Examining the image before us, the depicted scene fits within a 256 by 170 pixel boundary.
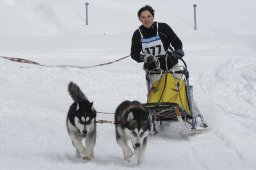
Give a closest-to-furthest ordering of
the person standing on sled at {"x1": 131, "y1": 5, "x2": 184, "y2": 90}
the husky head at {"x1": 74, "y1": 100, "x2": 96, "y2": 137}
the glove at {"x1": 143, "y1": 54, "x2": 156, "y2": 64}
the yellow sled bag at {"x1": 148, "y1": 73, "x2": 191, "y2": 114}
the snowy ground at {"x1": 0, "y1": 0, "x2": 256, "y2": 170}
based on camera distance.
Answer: the husky head at {"x1": 74, "y1": 100, "x2": 96, "y2": 137} → the snowy ground at {"x1": 0, "y1": 0, "x2": 256, "y2": 170} → the glove at {"x1": 143, "y1": 54, "x2": 156, "y2": 64} → the yellow sled bag at {"x1": 148, "y1": 73, "x2": 191, "y2": 114} → the person standing on sled at {"x1": 131, "y1": 5, "x2": 184, "y2": 90}

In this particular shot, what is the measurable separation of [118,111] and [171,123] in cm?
170

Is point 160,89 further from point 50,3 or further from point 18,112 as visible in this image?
point 50,3

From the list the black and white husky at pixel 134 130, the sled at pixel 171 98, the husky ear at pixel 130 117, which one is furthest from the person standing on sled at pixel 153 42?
the husky ear at pixel 130 117

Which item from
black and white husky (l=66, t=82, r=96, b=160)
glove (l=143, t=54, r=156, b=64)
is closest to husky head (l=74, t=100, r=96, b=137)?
black and white husky (l=66, t=82, r=96, b=160)

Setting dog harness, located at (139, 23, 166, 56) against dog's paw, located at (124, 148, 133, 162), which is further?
dog harness, located at (139, 23, 166, 56)

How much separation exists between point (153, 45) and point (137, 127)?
2.01 meters

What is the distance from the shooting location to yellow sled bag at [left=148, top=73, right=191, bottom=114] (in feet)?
22.1

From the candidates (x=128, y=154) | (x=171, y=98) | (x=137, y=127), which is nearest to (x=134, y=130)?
(x=137, y=127)

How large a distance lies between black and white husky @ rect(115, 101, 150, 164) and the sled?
1.03m

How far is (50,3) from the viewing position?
32.6 m

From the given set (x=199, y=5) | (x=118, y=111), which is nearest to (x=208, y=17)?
(x=199, y=5)

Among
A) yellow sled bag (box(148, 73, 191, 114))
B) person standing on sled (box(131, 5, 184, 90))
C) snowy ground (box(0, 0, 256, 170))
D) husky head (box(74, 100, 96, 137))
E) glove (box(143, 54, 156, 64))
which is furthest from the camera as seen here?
person standing on sled (box(131, 5, 184, 90))

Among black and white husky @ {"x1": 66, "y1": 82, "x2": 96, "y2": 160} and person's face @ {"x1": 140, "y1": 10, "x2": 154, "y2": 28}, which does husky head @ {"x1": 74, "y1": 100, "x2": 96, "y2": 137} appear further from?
person's face @ {"x1": 140, "y1": 10, "x2": 154, "y2": 28}

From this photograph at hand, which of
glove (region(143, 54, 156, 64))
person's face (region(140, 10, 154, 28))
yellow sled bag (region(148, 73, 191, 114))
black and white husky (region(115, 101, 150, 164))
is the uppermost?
person's face (region(140, 10, 154, 28))
